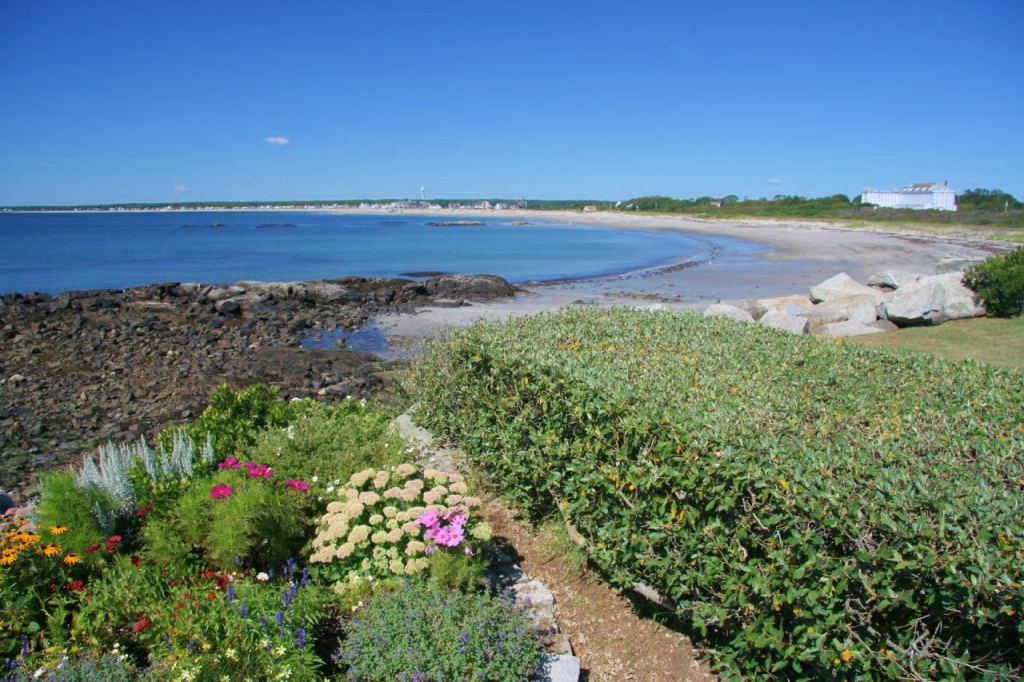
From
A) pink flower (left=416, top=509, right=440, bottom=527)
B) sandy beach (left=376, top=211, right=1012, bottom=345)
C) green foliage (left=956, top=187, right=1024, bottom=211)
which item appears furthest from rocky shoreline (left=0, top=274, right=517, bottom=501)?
green foliage (left=956, top=187, right=1024, bottom=211)

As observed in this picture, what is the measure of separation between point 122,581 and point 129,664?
1.95 feet

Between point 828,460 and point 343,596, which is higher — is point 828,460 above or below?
above

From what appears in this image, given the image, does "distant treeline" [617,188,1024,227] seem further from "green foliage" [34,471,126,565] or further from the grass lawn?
"green foliage" [34,471,126,565]

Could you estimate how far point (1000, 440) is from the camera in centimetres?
372

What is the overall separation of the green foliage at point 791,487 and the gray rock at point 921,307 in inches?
415

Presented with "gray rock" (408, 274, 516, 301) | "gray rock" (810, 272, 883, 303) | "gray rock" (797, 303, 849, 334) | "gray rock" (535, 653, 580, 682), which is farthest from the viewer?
"gray rock" (408, 274, 516, 301)

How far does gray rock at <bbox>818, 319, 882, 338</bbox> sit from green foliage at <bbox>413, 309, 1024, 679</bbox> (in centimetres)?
950

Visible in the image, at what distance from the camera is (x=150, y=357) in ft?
51.4

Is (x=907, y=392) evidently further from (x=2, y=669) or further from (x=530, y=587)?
(x=2, y=669)

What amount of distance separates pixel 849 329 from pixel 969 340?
238cm

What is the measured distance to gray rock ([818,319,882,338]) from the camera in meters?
14.7

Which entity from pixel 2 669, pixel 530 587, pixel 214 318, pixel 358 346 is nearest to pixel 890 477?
pixel 530 587

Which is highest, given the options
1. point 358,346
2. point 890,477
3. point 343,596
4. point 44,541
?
point 890,477

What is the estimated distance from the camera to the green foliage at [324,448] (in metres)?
5.62
